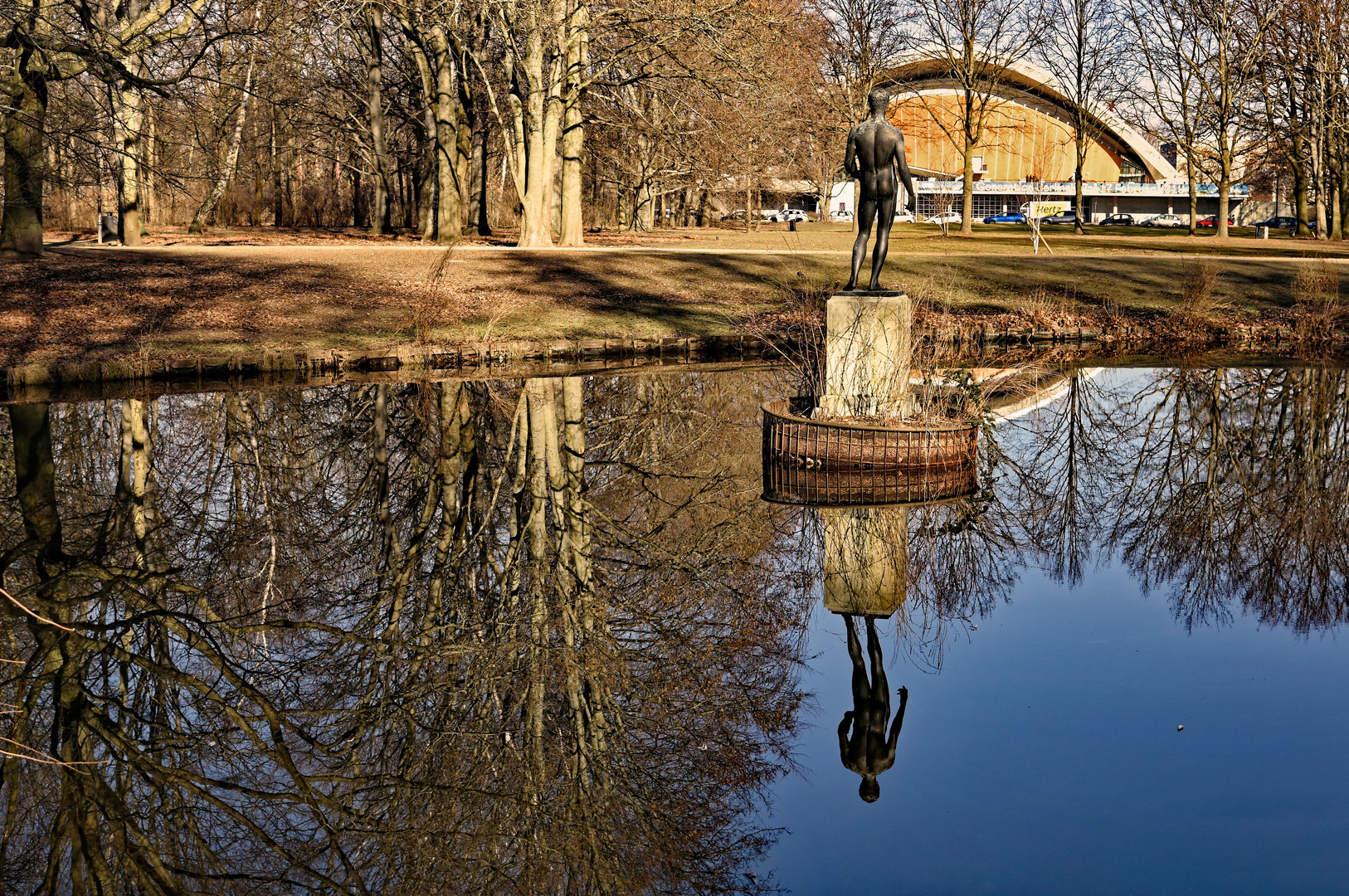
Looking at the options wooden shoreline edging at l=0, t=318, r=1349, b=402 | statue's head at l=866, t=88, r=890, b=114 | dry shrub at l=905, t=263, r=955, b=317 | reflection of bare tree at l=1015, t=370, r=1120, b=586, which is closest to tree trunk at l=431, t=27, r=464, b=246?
dry shrub at l=905, t=263, r=955, b=317

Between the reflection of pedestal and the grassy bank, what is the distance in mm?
8515

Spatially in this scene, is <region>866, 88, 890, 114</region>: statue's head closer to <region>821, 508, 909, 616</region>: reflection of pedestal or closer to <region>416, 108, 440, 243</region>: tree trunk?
<region>821, 508, 909, 616</region>: reflection of pedestal

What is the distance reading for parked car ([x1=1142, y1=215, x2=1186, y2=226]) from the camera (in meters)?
103

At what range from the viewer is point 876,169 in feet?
44.0

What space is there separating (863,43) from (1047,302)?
34.6m

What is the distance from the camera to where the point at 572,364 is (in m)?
22.2

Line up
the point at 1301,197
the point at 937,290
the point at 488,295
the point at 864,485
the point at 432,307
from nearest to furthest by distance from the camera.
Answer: the point at 864,485, the point at 432,307, the point at 488,295, the point at 937,290, the point at 1301,197

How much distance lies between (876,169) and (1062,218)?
9943cm

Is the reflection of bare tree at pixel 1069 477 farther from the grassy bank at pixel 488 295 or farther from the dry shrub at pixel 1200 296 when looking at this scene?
the dry shrub at pixel 1200 296

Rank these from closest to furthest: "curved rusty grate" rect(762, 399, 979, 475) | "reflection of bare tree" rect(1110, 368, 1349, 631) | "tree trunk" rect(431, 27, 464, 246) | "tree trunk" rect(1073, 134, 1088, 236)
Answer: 1. "reflection of bare tree" rect(1110, 368, 1349, 631)
2. "curved rusty grate" rect(762, 399, 979, 475)
3. "tree trunk" rect(431, 27, 464, 246)
4. "tree trunk" rect(1073, 134, 1088, 236)

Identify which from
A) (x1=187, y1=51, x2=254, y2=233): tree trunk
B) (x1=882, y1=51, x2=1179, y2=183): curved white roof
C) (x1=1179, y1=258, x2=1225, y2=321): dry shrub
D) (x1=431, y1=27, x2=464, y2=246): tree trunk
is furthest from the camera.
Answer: (x1=882, y1=51, x2=1179, y2=183): curved white roof

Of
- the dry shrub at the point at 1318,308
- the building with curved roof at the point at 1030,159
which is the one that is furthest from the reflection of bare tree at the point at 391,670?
the building with curved roof at the point at 1030,159

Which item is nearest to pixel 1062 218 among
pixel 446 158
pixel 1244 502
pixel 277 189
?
pixel 277 189

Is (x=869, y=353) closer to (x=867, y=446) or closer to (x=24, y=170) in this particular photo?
(x=867, y=446)
